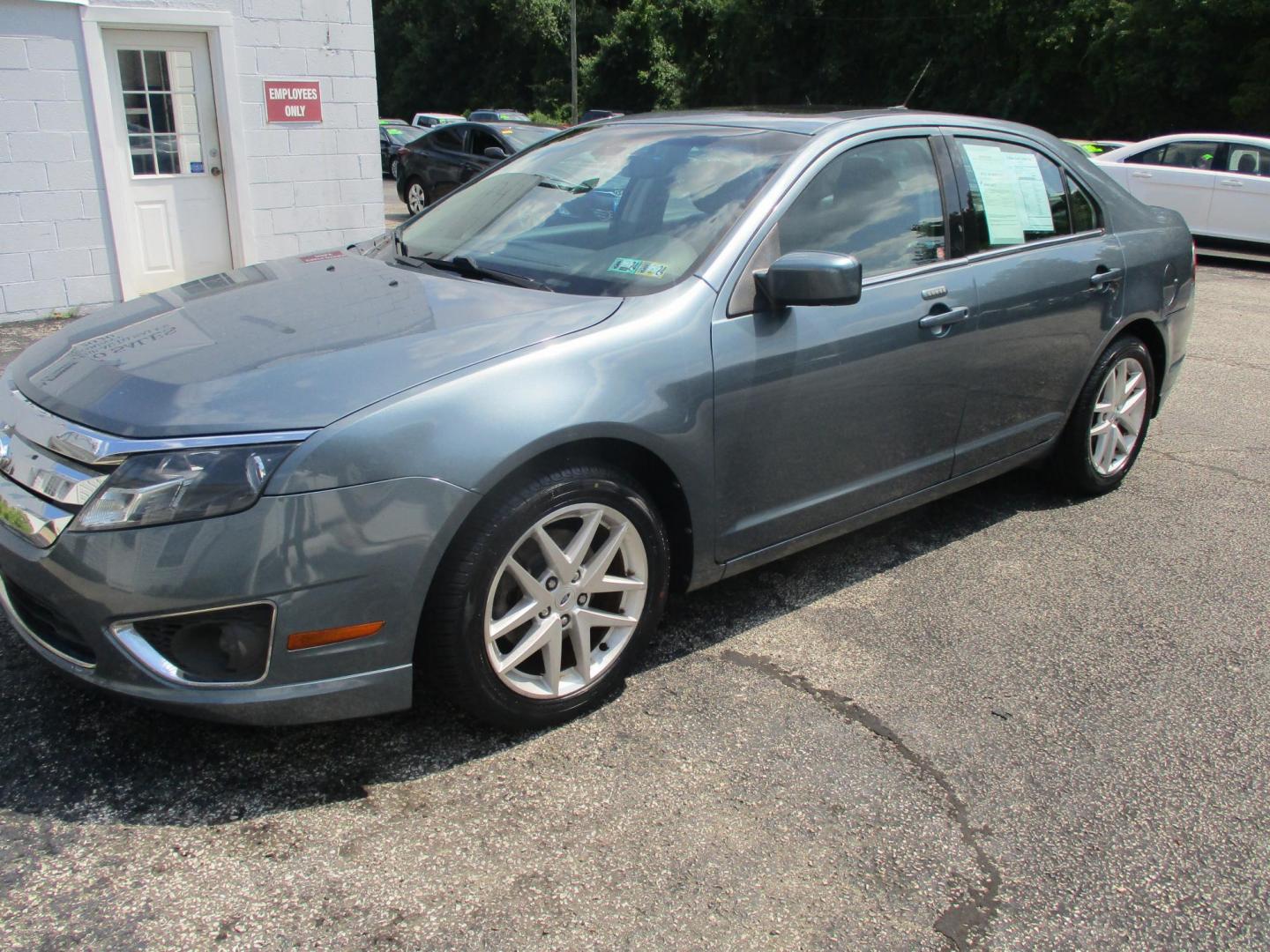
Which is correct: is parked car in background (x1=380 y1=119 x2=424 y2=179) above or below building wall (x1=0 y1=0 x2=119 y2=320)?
below

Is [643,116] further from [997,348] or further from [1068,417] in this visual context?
[1068,417]

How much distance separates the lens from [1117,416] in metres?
4.73

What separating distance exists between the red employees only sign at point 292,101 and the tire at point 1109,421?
7.26 m

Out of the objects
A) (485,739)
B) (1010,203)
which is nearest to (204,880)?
(485,739)

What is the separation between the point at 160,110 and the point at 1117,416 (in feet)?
24.9

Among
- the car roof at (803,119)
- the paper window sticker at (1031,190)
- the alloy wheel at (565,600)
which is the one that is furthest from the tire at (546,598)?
the paper window sticker at (1031,190)

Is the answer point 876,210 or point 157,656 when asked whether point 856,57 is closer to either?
point 876,210

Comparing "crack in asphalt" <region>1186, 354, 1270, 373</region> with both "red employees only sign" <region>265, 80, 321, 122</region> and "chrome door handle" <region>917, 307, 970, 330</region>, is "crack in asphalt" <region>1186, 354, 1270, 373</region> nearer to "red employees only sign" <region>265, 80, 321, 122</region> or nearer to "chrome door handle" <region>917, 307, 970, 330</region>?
"chrome door handle" <region>917, 307, 970, 330</region>

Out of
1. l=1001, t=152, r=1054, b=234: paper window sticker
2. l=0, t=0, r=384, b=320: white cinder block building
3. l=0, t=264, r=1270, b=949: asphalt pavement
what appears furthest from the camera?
l=0, t=0, r=384, b=320: white cinder block building

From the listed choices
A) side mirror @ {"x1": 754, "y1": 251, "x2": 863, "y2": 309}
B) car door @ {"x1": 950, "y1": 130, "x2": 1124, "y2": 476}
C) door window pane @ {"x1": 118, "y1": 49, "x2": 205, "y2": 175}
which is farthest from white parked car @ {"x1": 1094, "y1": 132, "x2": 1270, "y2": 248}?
side mirror @ {"x1": 754, "y1": 251, "x2": 863, "y2": 309}

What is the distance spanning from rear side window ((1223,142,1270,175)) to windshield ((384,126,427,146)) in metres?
17.2

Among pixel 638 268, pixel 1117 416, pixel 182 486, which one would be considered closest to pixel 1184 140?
pixel 1117 416

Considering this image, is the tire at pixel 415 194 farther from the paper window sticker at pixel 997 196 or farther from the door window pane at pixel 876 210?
the door window pane at pixel 876 210

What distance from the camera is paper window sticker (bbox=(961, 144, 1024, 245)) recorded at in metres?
3.97
